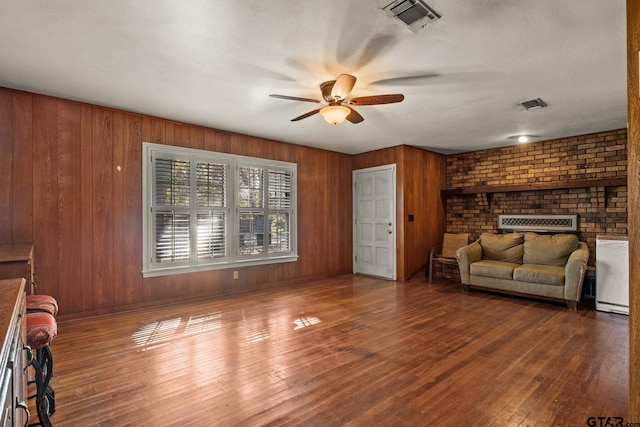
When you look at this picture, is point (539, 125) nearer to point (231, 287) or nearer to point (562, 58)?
point (562, 58)

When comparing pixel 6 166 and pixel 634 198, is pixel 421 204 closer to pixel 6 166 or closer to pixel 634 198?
pixel 634 198

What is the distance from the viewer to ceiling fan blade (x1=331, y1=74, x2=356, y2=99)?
2.72m

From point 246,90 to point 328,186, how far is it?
3121 mm

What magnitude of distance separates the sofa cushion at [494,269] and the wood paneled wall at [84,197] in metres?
3.70

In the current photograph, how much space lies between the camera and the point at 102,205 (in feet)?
12.7

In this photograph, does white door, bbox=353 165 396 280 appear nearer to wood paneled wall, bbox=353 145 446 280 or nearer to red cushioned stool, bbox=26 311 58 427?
wood paneled wall, bbox=353 145 446 280

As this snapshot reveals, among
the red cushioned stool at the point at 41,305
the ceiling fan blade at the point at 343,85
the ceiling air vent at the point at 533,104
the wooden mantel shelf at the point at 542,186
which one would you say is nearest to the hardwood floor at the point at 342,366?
the red cushioned stool at the point at 41,305

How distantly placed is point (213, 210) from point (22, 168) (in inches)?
81.3

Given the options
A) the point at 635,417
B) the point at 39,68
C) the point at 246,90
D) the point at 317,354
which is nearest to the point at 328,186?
the point at 246,90

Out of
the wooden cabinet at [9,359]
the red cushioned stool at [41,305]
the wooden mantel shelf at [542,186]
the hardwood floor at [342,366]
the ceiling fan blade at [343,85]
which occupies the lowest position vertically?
the hardwood floor at [342,366]

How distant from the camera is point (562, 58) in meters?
2.67

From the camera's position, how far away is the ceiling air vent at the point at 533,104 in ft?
11.9

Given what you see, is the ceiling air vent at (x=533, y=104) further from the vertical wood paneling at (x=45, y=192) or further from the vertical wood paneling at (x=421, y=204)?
the vertical wood paneling at (x=45, y=192)

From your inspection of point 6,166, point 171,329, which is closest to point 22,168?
point 6,166
